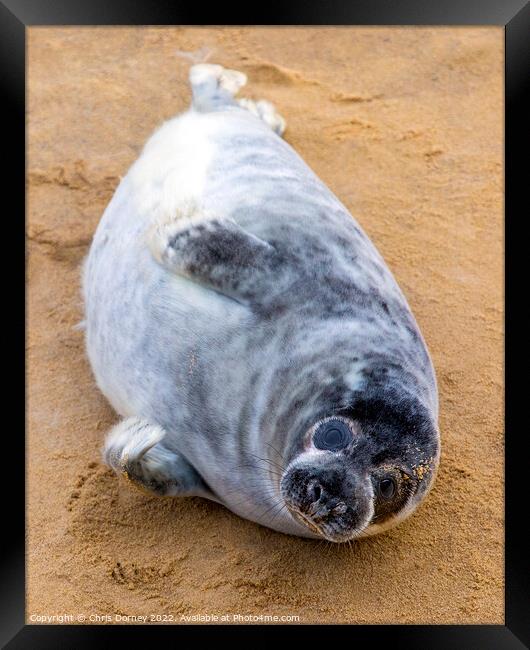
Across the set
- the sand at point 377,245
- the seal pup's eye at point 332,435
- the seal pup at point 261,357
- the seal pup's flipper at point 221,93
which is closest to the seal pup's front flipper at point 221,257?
the seal pup at point 261,357

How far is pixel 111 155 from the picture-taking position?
4895mm

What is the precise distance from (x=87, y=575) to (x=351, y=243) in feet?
5.23

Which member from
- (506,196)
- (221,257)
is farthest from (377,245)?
(221,257)

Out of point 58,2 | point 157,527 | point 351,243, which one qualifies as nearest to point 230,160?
point 351,243

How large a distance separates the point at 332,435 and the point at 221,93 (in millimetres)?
2431

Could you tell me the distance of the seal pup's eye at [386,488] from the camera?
112 inches

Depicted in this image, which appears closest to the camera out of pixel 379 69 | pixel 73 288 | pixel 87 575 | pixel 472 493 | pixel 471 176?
pixel 87 575

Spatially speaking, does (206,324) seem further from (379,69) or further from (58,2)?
(379,69)

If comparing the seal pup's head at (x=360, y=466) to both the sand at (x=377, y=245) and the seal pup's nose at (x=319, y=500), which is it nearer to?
the seal pup's nose at (x=319, y=500)

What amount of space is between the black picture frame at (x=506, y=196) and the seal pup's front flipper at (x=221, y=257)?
62 cm

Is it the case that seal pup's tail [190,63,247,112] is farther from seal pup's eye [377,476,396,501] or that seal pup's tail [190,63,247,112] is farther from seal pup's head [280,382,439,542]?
seal pup's eye [377,476,396,501]

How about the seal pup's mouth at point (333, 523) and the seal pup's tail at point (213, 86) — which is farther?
the seal pup's tail at point (213, 86)

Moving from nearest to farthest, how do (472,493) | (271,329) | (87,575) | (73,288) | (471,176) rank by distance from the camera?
(271,329)
(87,575)
(472,493)
(73,288)
(471,176)

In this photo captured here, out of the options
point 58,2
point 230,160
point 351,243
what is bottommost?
point 351,243
